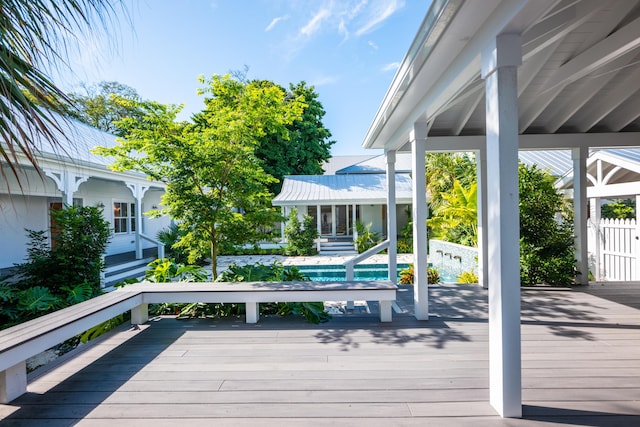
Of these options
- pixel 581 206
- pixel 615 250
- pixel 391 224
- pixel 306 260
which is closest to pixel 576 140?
pixel 581 206

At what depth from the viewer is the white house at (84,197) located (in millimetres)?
8555

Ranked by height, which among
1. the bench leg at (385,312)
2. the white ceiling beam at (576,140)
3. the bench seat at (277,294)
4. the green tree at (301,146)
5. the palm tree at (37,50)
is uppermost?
the green tree at (301,146)

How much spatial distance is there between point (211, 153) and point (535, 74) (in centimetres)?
485

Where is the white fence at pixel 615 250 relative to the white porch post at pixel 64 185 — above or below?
below

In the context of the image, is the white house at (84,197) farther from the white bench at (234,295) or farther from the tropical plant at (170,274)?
the white bench at (234,295)

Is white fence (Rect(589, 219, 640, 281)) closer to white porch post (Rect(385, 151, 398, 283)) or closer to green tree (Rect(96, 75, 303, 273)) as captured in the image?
white porch post (Rect(385, 151, 398, 283))

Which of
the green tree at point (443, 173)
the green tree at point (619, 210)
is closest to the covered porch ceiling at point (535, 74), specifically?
the green tree at point (619, 210)

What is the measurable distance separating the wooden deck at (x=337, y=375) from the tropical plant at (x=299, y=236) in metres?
10.2

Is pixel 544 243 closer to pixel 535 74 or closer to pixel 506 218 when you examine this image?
pixel 535 74

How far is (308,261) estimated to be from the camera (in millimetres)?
13516

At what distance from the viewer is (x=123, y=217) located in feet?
47.2

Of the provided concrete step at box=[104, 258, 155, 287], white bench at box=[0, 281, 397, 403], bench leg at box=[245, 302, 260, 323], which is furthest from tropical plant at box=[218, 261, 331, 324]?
concrete step at box=[104, 258, 155, 287]

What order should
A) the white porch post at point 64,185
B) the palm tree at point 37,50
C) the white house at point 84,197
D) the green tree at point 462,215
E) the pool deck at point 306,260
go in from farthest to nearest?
the pool deck at point 306,260, the green tree at point 462,215, the white house at point 84,197, the white porch post at point 64,185, the palm tree at point 37,50

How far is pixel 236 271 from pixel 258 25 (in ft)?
22.1
